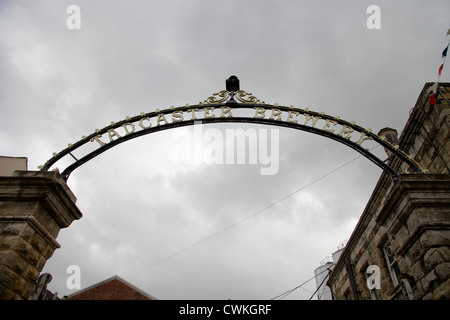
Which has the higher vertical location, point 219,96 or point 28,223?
point 219,96

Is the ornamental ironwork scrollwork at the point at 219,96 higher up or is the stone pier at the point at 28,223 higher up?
the ornamental ironwork scrollwork at the point at 219,96

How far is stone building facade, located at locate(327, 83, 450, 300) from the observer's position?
3688mm

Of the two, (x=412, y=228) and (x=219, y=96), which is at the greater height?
(x=219, y=96)

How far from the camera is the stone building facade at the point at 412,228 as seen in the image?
369 centimetres

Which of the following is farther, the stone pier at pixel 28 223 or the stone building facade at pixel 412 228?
the stone pier at pixel 28 223

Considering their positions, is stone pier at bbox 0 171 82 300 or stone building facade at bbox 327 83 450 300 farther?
stone pier at bbox 0 171 82 300

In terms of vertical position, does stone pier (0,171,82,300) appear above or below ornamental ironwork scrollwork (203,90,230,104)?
below

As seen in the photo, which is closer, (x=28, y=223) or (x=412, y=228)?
(x=412, y=228)

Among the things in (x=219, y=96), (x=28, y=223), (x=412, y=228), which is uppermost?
(x=219, y=96)

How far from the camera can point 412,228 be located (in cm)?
400
